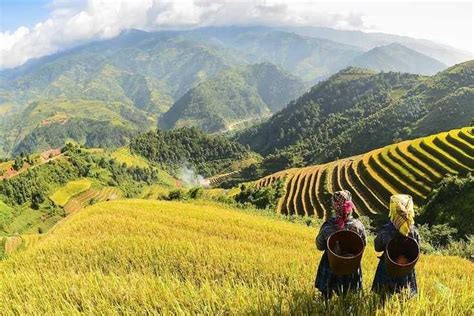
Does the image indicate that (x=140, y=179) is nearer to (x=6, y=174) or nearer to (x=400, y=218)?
(x=6, y=174)

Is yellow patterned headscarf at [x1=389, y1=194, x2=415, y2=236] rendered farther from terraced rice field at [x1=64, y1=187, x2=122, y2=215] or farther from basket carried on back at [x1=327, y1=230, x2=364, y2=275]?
terraced rice field at [x1=64, y1=187, x2=122, y2=215]

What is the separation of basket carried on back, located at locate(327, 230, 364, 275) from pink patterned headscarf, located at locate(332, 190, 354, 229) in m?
0.72

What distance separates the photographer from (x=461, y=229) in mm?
29938

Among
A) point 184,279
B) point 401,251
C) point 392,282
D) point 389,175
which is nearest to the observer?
point 401,251

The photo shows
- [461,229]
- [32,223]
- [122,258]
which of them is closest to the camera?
[122,258]

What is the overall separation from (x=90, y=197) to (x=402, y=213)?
118902 millimetres

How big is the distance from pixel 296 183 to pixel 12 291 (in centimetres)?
6534

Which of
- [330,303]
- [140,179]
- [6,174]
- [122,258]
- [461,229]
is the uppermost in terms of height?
[330,303]

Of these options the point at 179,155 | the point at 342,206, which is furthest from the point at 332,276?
the point at 179,155

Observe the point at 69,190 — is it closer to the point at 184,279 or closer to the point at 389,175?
the point at 389,175

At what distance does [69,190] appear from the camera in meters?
114

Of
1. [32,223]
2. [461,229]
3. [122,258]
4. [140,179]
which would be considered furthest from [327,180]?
[140,179]

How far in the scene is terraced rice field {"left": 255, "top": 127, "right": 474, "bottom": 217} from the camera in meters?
45.6

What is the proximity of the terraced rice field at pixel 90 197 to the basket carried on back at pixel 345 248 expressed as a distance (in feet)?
348
